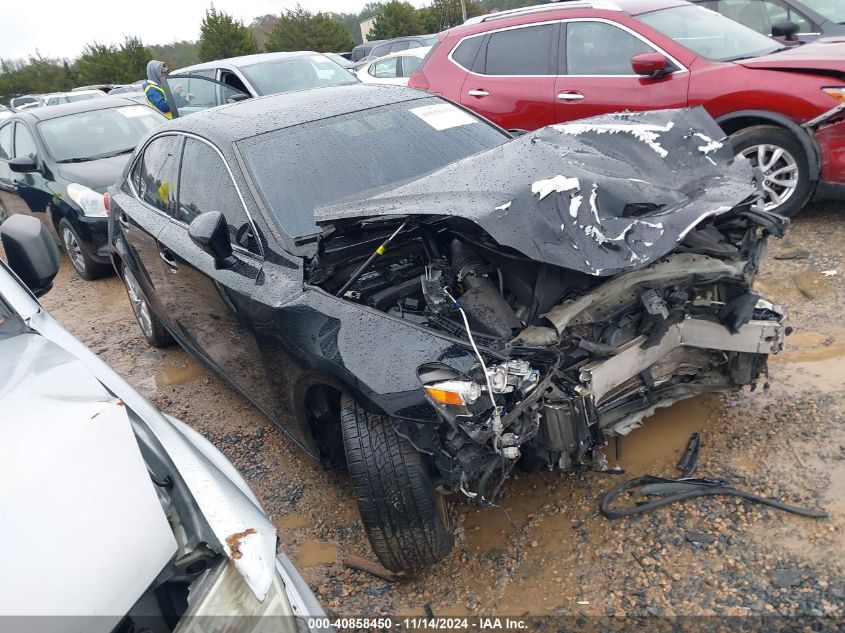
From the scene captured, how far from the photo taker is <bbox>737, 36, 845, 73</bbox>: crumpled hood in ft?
14.8

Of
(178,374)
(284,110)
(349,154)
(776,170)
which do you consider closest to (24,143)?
(178,374)

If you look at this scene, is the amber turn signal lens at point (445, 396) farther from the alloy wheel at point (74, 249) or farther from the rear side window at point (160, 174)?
the alloy wheel at point (74, 249)

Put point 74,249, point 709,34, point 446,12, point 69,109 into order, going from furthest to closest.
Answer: point 446,12 < point 69,109 < point 74,249 < point 709,34

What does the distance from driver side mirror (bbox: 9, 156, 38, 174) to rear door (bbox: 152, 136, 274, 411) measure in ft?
12.5

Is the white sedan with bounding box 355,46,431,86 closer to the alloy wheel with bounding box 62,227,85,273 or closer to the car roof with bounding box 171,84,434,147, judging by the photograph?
the alloy wheel with bounding box 62,227,85,273

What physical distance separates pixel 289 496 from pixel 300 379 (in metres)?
0.78

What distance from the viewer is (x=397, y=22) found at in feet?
99.2

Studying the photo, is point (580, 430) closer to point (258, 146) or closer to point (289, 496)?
point (289, 496)

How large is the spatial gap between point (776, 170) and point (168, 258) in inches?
172

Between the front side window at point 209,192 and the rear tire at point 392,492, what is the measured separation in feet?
3.75

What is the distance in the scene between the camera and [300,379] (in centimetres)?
266

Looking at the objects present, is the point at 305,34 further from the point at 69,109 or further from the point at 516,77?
the point at 516,77

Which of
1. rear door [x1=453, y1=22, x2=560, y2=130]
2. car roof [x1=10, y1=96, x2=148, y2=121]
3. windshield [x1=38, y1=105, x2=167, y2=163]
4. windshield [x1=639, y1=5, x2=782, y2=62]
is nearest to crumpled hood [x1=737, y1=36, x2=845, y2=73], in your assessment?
windshield [x1=639, y1=5, x2=782, y2=62]

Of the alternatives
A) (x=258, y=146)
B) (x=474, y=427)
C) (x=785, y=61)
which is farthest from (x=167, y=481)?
(x=785, y=61)
